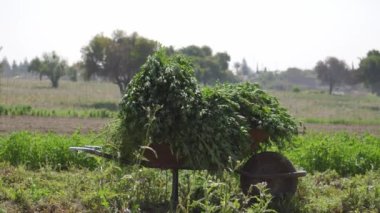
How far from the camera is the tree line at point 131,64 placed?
42.8 m

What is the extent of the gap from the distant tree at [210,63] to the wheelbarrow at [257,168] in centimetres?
6131

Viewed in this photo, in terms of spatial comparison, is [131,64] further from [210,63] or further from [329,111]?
[210,63]

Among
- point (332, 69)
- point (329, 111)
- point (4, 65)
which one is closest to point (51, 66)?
point (4, 65)

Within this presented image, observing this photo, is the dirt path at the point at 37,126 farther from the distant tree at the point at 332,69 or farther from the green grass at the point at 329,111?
the distant tree at the point at 332,69

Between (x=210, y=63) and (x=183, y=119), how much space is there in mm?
72181

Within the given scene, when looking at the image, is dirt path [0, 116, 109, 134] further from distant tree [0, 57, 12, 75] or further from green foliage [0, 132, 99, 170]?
distant tree [0, 57, 12, 75]

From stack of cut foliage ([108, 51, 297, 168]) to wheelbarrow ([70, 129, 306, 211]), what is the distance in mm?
199

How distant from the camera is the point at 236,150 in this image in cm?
541

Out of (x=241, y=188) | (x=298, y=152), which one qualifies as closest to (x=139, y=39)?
(x=298, y=152)

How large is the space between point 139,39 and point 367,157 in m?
36.8

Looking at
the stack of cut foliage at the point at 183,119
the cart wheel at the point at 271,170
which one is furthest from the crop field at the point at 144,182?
the stack of cut foliage at the point at 183,119

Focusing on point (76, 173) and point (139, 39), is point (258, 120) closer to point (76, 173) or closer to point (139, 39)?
point (76, 173)

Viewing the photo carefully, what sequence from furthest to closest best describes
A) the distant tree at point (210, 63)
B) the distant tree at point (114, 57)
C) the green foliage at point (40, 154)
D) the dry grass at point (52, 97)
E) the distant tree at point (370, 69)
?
the distant tree at point (210, 63) → the distant tree at point (370, 69) → the distant tree at point (114, 57) → the dry grass at point (52, 97) → the green foliage at point (40, 154)

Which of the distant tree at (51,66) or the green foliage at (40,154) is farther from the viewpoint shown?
the distant tree at (51,66)
